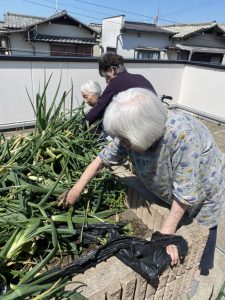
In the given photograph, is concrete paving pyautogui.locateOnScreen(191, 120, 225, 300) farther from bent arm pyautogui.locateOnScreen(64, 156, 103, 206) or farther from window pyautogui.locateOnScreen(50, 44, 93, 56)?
window pyautogui.locateOnScreen(50, 44, 93, 56)

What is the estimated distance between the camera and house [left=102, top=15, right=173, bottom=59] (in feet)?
63.1

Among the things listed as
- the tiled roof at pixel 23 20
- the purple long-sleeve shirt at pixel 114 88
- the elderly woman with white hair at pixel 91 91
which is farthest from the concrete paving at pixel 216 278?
the tiled roof at pixel 23 20

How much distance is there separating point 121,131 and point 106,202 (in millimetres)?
909

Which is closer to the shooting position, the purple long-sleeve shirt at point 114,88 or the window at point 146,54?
the purple long-sleeve shirt at point 114,88

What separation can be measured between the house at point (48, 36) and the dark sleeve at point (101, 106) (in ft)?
50.3

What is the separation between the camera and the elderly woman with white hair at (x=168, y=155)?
1.24m

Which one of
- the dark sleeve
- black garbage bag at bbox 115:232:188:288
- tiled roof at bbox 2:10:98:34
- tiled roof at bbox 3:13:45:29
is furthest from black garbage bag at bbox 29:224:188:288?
tiled roof at bbox 3:13:45:29

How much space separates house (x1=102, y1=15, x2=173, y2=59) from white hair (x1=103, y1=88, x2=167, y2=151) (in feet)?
63.2

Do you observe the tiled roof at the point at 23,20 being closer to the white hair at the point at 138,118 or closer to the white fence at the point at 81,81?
the white fence at the point at 81,81

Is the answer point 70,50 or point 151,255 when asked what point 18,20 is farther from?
point 151,255

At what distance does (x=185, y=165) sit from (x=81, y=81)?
481cm

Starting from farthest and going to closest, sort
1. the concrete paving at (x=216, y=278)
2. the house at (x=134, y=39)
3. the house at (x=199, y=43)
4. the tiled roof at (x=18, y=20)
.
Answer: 1. the house at (x=199, y=43)
2. the tiled roof at (x=18, y=20)
3. the house at (x=134, y=39)
4. the concrete paving at (x=216, y=278)

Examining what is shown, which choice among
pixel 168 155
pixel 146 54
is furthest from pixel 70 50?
pixel 168 155

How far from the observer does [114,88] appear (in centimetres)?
252
